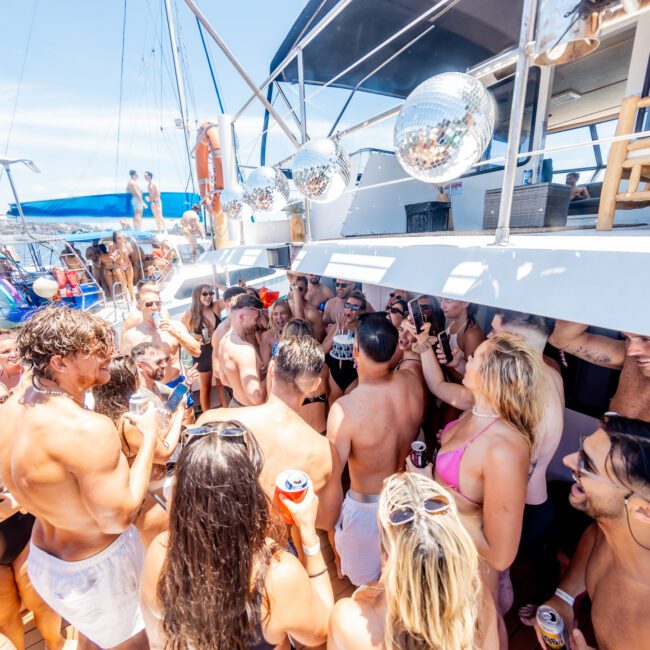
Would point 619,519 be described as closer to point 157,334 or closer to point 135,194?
point 157,334

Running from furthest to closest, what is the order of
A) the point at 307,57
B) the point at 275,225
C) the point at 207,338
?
1. the point at 275,225
2. the point at 307,57
3. the point at 207,338

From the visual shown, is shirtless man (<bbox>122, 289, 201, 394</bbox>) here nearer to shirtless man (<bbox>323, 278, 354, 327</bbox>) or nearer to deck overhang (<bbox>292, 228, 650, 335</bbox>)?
shirtless man (<bbox>323, 278, 354, 327</bbox>)

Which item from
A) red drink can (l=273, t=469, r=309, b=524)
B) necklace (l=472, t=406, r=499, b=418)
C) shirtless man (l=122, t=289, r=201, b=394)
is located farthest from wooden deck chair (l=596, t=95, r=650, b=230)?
shirtless man (l=122, t=289, r=201, b=394)

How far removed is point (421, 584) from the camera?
0.79m

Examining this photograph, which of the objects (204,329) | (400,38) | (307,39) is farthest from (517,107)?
(400,38)

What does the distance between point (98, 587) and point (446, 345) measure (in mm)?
2415

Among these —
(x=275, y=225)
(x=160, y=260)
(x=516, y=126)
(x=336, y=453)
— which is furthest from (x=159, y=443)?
(x=160, y=260)

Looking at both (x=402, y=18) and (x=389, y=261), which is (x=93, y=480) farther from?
(x=402, y=18)

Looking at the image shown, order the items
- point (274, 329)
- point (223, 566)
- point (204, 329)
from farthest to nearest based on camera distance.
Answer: point (204, 329) < point (274, 329) < point (223, 566)

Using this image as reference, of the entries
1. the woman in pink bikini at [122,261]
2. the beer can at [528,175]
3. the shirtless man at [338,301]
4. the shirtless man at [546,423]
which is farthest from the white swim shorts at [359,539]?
the woman in pink bikini at [122,261]

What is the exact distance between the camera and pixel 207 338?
4.36 m

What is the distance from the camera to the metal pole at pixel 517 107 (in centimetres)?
124

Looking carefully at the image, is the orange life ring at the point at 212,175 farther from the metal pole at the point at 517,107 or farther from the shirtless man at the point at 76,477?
the metal pole at the point at 517,107

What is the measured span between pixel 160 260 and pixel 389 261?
940 centimetres
